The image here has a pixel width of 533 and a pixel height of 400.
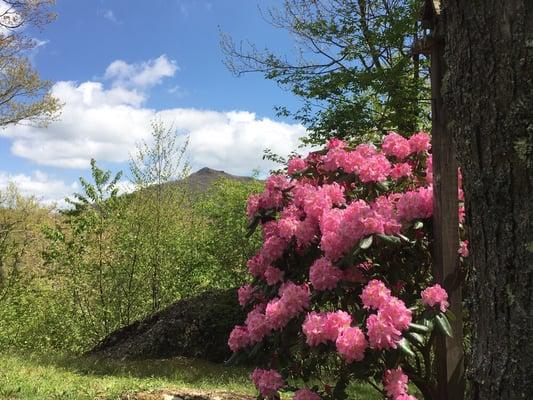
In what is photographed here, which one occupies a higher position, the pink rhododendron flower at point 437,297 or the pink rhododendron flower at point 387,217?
the pink rhododendron flower at point 387,217

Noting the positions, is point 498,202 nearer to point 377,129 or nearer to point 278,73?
point 377,129

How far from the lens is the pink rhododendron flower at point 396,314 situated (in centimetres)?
233

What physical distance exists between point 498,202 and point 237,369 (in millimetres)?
6281

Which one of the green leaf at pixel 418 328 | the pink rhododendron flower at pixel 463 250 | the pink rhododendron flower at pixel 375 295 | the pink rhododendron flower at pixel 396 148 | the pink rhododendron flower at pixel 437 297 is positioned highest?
the pink rhododendron flower at pixel 396 148

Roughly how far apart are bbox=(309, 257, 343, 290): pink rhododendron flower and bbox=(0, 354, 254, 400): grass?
223 centimetres

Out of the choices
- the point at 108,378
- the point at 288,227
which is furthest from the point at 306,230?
the point at 108,378

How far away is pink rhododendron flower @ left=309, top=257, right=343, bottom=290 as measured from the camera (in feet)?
8.58

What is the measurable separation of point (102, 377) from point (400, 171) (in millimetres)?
4207

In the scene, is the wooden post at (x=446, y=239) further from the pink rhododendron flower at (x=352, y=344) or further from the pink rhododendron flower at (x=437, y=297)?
the pink rhododendron flower at (x=352, y=344)

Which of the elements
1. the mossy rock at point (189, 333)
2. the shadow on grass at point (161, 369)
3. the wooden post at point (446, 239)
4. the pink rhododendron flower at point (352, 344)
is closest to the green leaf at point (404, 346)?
the pink rhododendron flower at point (352, 344)

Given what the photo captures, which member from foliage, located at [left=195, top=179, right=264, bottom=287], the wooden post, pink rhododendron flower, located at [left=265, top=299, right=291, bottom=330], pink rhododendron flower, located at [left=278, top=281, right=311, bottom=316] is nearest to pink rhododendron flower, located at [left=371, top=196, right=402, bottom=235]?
the wooden post

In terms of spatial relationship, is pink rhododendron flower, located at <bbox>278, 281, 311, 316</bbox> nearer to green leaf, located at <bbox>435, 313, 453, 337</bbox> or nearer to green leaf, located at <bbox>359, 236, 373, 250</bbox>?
green leaf, located at <bbox>359, 236, 373, 250</bbox>

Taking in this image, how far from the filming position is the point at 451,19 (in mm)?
1390

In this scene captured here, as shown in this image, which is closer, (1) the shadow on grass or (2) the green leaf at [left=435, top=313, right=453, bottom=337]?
(2) the green leaf at [left=435, top=313, right=453, bottom=337]
